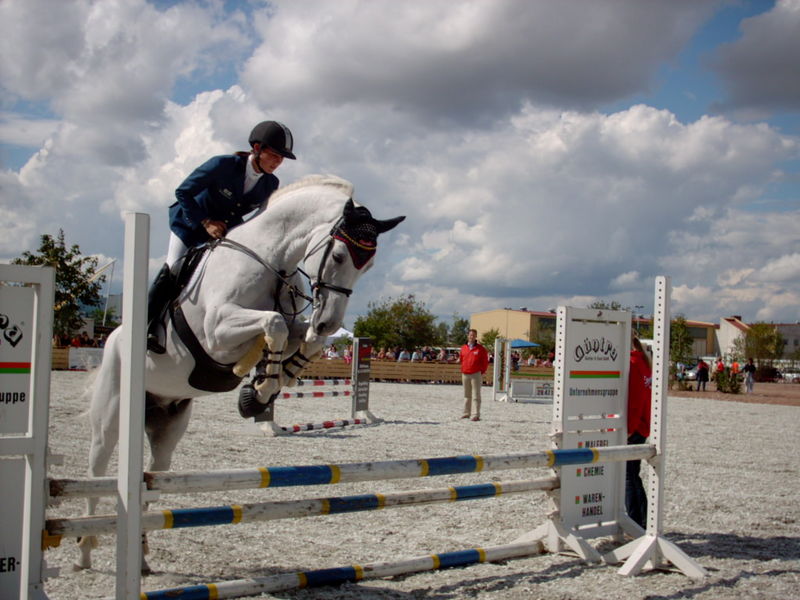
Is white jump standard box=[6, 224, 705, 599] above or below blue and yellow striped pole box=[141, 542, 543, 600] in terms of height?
above

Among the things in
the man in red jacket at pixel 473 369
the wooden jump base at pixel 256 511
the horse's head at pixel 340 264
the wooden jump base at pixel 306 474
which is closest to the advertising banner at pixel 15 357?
the wooden jump base at pixel 306 474

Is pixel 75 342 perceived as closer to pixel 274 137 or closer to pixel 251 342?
pixel 274 137

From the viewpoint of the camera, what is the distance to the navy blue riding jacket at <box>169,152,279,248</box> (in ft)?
14.9

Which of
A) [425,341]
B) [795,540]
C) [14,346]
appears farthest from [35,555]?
[425,341]

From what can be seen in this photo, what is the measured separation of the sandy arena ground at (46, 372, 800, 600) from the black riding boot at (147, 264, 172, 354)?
47.0 inches

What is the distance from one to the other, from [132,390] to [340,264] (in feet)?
4.63

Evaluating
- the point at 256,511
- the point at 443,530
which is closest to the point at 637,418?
the point at 443,530

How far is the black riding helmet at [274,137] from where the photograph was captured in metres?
4.52

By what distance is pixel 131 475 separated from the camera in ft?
9.92

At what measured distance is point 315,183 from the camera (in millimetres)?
4652

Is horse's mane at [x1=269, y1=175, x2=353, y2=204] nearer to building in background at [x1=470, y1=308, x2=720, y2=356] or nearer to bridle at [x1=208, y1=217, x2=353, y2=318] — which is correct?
bridle at [x1=208, y1=217, x2=353, y2=318]

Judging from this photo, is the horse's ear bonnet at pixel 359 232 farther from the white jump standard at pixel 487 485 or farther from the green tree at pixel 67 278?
the green tree at pixel 67 278

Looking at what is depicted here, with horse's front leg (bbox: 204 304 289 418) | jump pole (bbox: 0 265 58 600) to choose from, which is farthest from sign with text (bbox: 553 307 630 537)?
jump pole (bbox: 0 265 58 600)

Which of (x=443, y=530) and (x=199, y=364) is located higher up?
(x=199, y=364)
